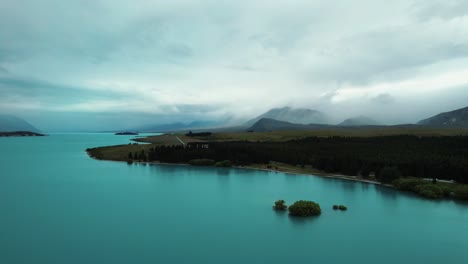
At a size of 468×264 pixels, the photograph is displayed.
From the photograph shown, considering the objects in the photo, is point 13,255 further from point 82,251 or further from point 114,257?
point 114,257

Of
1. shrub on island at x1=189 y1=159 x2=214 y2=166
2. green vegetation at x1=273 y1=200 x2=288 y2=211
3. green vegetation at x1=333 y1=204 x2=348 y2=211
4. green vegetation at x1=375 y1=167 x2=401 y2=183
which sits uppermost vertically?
shrub on island at x1=189 y1=159 x2=214 y2=166

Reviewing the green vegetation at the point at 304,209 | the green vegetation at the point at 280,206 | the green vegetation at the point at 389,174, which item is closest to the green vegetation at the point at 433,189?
the green vegetation at the point at 389,174

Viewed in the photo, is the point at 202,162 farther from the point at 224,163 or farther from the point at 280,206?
the point at 280,206

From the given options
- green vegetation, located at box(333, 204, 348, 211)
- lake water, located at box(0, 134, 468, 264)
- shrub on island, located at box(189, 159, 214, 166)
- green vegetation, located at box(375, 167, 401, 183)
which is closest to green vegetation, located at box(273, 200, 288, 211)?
lake water, located at box(0, 134, 468, 264)

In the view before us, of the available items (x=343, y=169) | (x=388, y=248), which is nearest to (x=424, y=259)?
(x=388, y=248)

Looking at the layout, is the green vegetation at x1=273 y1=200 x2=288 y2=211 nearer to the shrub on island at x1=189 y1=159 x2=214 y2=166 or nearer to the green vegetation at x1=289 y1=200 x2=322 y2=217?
the green vegetation at x1=289 y1=200 x2=322 y2=217

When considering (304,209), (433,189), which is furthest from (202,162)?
(433,189)
